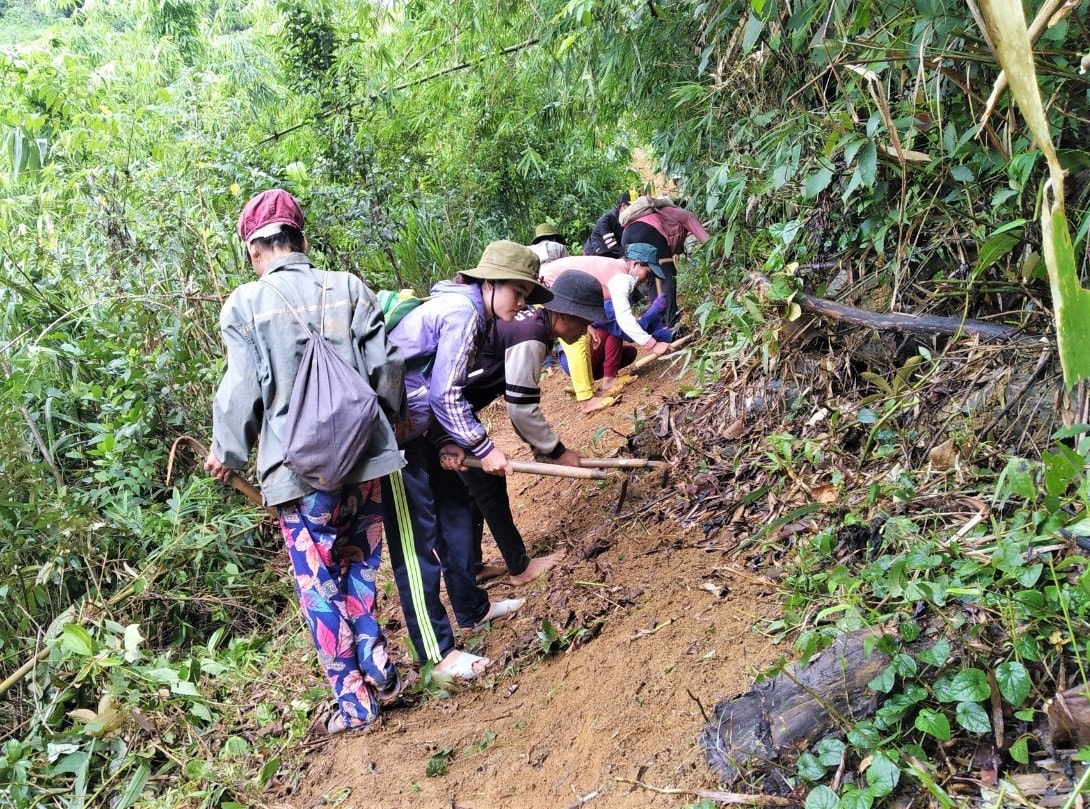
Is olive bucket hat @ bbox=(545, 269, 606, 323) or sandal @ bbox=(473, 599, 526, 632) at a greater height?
olive bucket hat @ bbox=(545, 269, 606, 323)

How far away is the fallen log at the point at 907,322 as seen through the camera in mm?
2906

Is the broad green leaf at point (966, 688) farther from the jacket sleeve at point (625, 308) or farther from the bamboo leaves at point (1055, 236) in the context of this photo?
the jacket sleeve at point (625, 308)

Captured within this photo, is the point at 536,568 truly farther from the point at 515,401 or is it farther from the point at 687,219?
the point at 687,219

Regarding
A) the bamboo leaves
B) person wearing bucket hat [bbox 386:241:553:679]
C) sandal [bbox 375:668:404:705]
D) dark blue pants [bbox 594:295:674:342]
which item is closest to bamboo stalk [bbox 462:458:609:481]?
person wearing bucket hat [bbox 386:241:553:679]

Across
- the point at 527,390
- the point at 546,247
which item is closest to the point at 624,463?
the point at 527,390

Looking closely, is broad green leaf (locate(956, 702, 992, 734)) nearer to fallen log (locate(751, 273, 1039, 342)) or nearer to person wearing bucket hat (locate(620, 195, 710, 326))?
fallen log (locate(751, 273, 1039, 342))

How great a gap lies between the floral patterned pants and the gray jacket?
152 millimetres

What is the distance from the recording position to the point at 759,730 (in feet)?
7.04

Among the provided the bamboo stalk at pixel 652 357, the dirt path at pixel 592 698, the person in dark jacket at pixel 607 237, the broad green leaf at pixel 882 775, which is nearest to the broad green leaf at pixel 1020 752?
the broad green leaf at pixel 882 775

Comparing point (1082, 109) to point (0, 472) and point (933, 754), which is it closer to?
point (933, 754)

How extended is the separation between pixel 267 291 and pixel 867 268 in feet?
8.26

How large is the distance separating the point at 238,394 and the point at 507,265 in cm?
121

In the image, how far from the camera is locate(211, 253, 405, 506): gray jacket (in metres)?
2.89

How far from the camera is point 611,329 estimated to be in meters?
6.43
